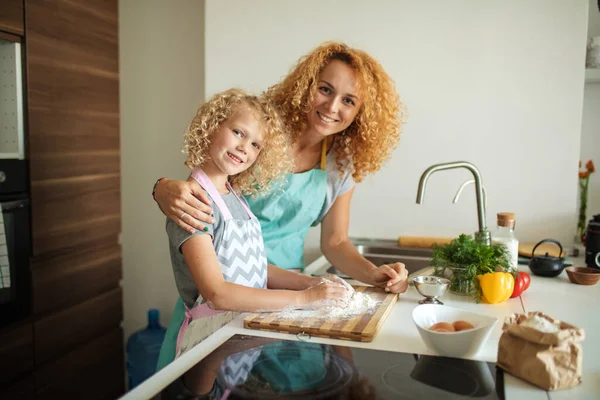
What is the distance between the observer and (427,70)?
199cm

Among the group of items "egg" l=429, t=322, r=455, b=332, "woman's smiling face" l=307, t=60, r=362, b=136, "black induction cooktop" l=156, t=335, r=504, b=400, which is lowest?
"black induction cooktop" l=156, t=335, r=504, b=400

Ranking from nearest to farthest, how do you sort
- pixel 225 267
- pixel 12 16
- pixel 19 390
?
pixel 225 267
pixel 12 16
pixel 19 390

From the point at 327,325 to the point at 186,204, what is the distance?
371mm

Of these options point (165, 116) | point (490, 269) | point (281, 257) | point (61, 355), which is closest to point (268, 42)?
point (165, 116)

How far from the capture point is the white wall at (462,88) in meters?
1.91

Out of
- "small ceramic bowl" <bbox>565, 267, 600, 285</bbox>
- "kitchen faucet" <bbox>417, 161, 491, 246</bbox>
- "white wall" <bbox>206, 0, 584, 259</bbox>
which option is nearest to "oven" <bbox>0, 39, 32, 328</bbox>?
"white wall" <bbox>206, 0, 584, 259</bbox>

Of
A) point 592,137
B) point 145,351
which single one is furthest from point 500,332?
point 145,351

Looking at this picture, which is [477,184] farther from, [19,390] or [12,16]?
[19,390]

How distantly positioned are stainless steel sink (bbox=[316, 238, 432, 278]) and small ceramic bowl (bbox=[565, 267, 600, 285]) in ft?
1.47

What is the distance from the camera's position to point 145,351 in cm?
242

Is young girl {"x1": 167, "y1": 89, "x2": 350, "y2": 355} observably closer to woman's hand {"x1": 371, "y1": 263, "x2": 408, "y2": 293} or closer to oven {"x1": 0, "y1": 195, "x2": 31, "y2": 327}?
woman's hand {"x1": 371, "y1": 263, "x2": 408, "y2": 293}

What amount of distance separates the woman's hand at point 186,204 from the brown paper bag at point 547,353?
2.02 feet

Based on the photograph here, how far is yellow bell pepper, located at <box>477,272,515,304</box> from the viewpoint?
1.28 metres

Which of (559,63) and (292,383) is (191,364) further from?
(559,63)
